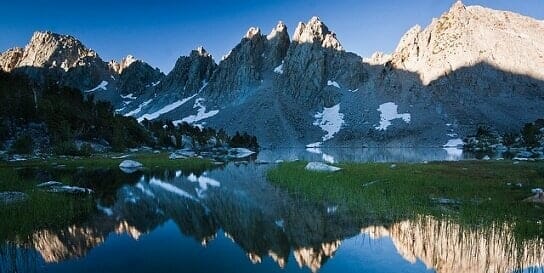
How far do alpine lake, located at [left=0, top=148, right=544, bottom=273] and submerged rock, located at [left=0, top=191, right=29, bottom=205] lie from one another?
1.08ft

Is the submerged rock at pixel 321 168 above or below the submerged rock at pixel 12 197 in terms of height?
above

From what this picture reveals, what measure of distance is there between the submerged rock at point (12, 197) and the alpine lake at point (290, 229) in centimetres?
33

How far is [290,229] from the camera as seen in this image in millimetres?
18734

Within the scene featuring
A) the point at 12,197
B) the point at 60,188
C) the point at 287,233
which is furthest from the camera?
the point at 60,188

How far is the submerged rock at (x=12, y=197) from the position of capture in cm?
2081

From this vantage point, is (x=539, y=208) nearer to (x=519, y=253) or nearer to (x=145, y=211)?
A: (x=519, y=253)

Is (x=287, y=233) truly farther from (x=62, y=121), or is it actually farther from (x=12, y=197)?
(x=62, y=121)

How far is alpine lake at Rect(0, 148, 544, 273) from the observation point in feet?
45.4

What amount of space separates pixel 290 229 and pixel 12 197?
15.4 metres

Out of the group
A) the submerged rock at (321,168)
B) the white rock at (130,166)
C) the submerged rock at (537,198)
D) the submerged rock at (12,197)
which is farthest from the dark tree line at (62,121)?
the submerged rock at (537,198)

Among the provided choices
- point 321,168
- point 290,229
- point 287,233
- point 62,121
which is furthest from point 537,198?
point 62,121

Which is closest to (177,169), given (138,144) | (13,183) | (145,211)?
(13,183)

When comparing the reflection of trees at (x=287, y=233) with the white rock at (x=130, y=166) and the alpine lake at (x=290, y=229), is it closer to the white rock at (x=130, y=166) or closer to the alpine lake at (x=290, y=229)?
the alpine lake at (x=290, y=229)

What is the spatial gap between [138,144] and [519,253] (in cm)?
10018
